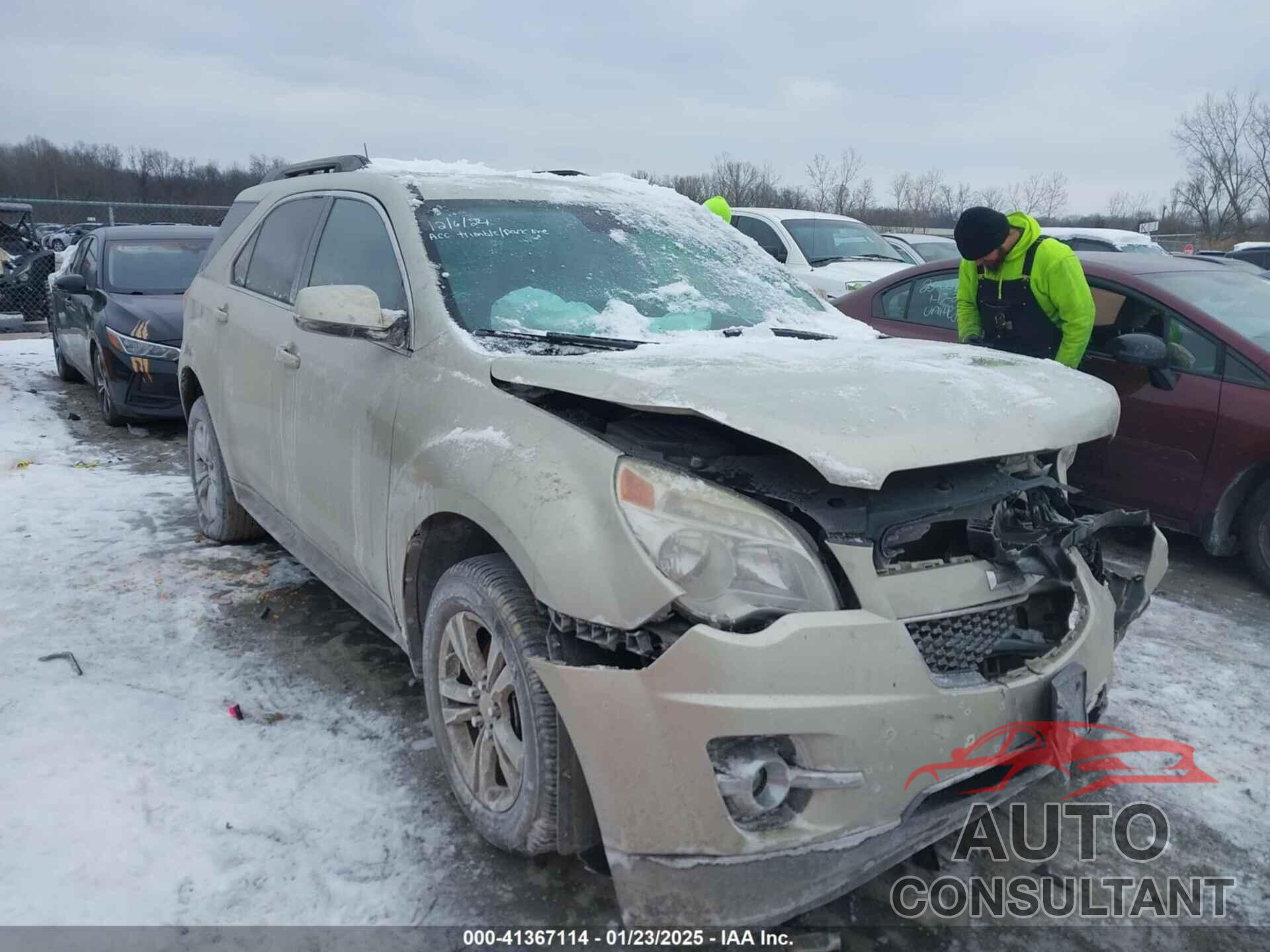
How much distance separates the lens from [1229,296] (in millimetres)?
5137

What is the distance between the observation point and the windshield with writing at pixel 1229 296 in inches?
191

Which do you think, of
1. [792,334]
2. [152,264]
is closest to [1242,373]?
[792,334]

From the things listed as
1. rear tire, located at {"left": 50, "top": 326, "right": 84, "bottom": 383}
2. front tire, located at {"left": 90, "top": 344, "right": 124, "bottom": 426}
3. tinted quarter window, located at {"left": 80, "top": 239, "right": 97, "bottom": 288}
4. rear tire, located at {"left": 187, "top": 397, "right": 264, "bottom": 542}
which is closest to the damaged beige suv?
rear tire, located at {"left": 187, "top": 397, "right": 264, "bottom": 542}

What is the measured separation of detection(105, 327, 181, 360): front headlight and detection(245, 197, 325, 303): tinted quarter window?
366 centimetres

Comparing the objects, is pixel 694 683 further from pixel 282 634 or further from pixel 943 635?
pixel 282 634

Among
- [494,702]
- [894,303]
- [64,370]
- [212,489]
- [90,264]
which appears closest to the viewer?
[494,702]

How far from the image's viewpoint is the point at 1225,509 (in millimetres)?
4672

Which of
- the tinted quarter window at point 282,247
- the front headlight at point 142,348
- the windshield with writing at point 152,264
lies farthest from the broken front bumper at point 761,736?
the windshield with writing at point 152,264

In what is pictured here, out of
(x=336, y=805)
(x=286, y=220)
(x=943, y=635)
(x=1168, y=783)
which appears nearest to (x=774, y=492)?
(x=943, y=635)

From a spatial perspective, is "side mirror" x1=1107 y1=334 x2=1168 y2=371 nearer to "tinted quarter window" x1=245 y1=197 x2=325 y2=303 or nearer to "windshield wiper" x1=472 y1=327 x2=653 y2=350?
"windshield wiper" x1=472 y1=327 x2=653 y2=350

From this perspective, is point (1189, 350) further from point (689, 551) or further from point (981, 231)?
point (689, 551)

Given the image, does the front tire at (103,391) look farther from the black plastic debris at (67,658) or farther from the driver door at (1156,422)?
the driver door at (1156,422)

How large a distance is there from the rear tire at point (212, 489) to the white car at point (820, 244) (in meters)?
6.65

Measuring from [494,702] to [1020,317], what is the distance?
3788 millimetres
